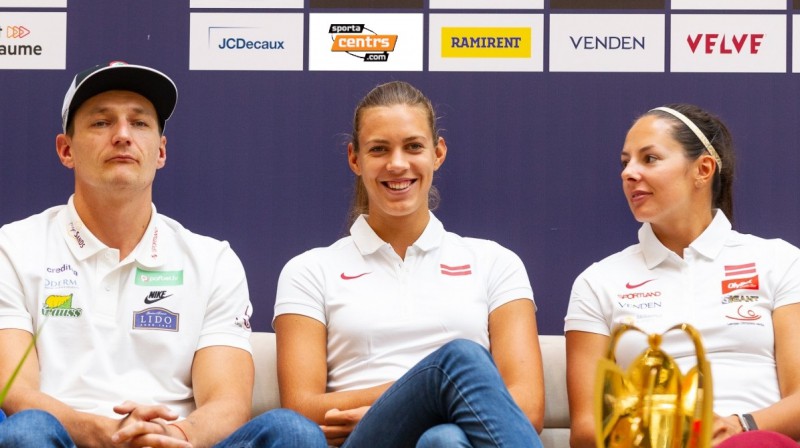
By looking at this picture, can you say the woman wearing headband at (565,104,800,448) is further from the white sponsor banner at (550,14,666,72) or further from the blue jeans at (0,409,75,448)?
the blue jeans at (0,409,75,448)

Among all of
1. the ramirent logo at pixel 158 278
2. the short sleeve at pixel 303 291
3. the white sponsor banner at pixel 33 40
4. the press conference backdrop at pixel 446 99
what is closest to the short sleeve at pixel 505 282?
the short sleeve at pixel 303 291

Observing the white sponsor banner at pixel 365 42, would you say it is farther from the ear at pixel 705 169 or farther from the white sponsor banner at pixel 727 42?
the ear at pixel 705 169

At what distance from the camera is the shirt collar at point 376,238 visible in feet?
8.99

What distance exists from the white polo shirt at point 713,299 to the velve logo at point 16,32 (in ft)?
5.98

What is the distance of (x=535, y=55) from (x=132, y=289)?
57.2 inches

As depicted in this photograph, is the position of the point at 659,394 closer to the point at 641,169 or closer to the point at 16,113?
the point at 641,169

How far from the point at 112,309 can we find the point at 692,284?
1.41m

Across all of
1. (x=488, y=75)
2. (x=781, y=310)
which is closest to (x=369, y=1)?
(x=488, y=75)

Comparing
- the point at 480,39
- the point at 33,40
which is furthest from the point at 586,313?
the point at 33,40

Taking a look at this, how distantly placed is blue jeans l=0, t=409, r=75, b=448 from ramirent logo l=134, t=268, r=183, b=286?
571mm

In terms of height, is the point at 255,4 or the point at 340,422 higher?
the point at 255,4

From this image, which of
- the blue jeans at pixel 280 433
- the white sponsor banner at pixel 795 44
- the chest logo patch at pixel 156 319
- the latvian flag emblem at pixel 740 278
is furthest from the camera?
the white sponsor banner at pixel 795 44

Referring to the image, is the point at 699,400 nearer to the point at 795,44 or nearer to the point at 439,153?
the point at 439,153

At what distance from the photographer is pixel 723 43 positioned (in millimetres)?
3303
